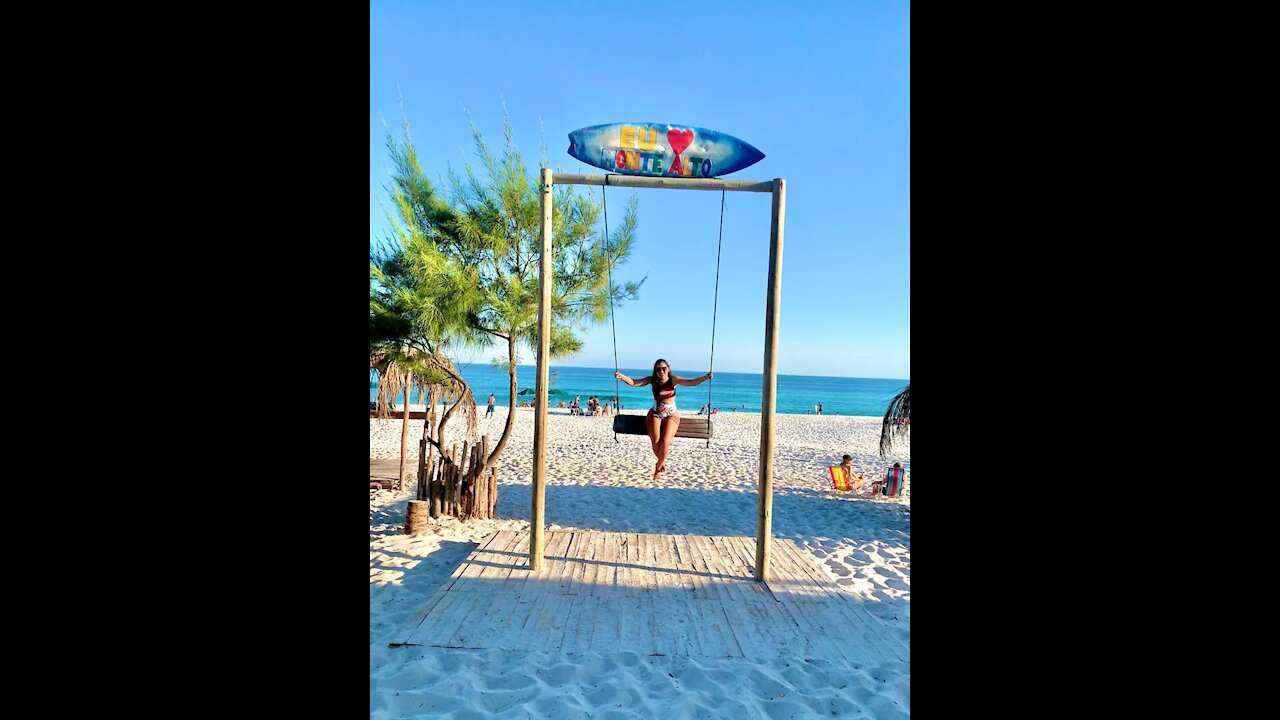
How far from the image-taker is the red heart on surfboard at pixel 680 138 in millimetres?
4234

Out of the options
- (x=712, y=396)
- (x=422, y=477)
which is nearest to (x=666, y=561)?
(x=422, y=477)

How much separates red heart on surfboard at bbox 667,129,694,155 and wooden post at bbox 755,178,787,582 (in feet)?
2.57

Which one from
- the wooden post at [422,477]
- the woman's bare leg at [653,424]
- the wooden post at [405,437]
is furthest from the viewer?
the wooden post at [405,437]

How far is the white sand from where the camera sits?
110 inches

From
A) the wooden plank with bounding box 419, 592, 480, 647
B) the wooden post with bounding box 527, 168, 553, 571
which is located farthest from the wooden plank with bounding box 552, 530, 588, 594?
the wooden plank with bounding box 419, 592, 480, 647

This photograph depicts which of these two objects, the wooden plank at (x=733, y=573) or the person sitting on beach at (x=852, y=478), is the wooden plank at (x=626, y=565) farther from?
the person sitting on beach at (x=852, y=478)

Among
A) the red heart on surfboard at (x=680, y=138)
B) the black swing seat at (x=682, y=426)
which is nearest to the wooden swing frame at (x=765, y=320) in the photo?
the red heart on surfboard at (x=680, y=138)

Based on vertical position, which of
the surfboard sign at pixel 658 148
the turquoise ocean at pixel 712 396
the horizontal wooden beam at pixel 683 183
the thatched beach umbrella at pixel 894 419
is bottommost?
the turquoise ocean at pixel 712 396

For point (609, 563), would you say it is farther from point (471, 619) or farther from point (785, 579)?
point (785, 579)

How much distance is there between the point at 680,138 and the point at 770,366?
1995 mm

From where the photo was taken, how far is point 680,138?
13.9 ft

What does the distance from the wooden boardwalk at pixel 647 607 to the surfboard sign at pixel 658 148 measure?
3371mm
